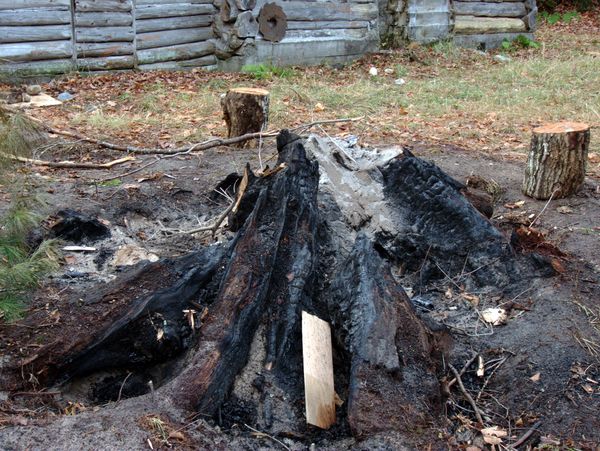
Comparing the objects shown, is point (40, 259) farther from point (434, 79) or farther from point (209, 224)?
point (434, 79)

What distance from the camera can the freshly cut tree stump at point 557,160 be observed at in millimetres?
6391

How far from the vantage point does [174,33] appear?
13.0 metres

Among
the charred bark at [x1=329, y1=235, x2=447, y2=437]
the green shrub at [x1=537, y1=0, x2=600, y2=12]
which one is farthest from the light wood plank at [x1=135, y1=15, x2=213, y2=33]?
the green shrub at [x1=537, y1=0, x2=600, y2=12]

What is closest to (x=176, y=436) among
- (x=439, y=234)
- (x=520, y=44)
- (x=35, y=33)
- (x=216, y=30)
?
(x=439, y=234)

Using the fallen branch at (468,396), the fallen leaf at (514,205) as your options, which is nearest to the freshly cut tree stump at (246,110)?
the fallen leaf at (514,205)

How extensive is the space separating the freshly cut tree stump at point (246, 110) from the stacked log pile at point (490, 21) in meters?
8.48

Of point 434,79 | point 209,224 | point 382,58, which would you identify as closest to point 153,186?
point 209,224

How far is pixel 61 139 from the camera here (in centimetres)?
841

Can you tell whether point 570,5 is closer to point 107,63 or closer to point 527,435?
point 107,63

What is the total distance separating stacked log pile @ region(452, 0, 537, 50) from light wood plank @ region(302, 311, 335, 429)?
12.8m

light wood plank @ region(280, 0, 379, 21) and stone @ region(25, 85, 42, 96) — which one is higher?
light wood plank @ region(280, 0, 379, 21)

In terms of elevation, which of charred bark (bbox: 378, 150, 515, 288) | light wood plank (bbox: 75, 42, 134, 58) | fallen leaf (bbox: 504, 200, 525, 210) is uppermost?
light wood plank (bbox: 75, 42, 134, 58)

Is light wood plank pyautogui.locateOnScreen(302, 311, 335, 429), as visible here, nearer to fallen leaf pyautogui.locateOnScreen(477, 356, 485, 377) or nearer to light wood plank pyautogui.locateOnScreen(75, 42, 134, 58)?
fallen leaf pyautogui.locateOnScreen(477, 356, 485, 377)

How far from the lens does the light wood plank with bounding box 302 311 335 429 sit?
346 cm
